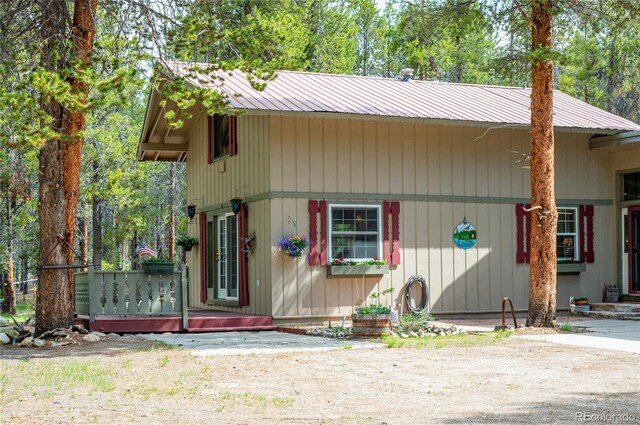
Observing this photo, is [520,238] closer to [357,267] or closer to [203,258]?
[357,267]

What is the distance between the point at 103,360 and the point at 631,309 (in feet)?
33.4

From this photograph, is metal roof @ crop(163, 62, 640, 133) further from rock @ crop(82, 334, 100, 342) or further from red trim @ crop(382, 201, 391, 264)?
rock @ crop(82, 334, 100, 342)

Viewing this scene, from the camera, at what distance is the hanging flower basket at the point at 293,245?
14805 millimetres

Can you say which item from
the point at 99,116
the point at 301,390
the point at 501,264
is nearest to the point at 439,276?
the point at 501,264

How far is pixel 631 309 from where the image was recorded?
16688 mm

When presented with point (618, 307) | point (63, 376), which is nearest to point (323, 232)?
point (618, 307)

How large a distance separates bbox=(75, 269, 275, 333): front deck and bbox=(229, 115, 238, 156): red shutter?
335 cm

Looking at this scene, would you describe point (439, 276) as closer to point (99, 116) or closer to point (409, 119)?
point (409, 119)

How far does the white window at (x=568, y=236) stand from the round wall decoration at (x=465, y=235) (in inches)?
74.8

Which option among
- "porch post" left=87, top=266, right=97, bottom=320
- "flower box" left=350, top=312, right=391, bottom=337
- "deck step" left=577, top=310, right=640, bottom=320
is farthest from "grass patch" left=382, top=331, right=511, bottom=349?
"porch post" left=87, top=266, right=97, bottom=320

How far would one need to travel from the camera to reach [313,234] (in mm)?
15258

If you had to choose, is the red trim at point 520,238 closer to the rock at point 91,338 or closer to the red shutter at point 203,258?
the red shutter at point 203,258

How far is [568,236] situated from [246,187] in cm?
629

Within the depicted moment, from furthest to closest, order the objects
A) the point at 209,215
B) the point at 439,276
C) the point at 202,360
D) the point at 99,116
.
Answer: the point at 99,116 → the point at 209,215 → the point at 439,276 → the point at 202,360
